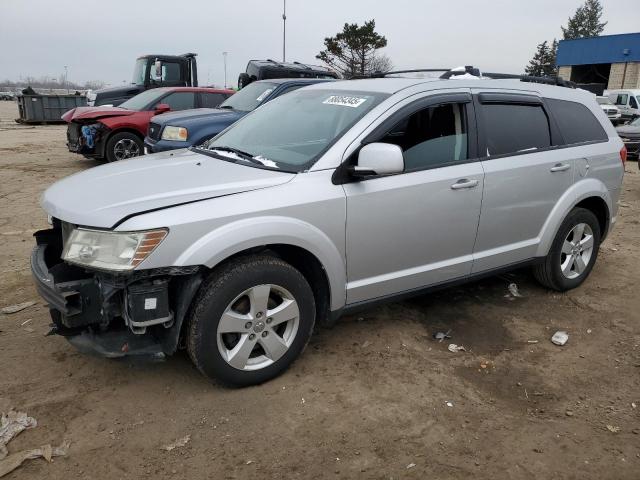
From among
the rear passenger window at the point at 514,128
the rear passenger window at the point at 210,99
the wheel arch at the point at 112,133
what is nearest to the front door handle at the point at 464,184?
the rear passenger window at the point at 514,128

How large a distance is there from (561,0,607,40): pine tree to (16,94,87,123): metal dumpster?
2749 inches

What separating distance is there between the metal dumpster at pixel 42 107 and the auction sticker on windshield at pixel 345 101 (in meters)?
22.9

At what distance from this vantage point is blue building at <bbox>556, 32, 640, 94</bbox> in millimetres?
37594

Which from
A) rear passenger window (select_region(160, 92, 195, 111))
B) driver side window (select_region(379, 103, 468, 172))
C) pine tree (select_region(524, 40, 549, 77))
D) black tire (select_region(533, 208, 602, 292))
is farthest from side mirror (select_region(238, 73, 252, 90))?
pine tree (select_region(524, 40, 549, 77))

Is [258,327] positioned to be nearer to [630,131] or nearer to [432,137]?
[432,137]

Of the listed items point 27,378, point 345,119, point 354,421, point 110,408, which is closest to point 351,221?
point 345,119

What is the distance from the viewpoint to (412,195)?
11.2ft

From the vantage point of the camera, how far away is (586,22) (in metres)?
72.8

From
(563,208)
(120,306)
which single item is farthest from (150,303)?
(563,208)

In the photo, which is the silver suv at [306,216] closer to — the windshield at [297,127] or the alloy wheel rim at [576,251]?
the windshield at [297,127]

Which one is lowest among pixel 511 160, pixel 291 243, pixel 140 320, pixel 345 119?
pixel 140 320

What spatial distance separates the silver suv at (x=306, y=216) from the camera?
274 centimetres

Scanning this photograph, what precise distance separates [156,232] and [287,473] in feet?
4.31

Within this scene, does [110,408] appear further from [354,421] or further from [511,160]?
[511,160]
